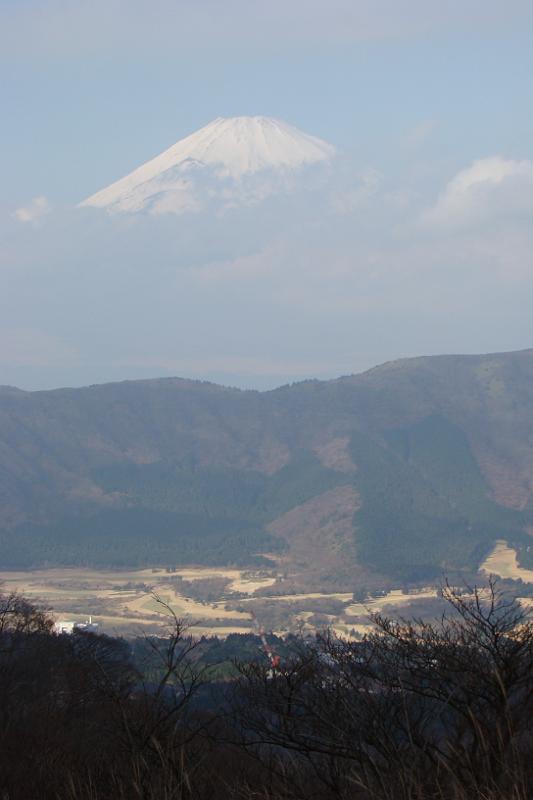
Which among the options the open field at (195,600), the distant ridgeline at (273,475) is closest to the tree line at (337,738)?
the open field at (195,600)

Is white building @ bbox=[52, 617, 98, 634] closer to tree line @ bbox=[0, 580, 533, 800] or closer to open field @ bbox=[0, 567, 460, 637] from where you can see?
open field @ bbox=[0, 567, 460, 637]

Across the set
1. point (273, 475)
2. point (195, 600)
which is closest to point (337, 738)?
point (195, 600)

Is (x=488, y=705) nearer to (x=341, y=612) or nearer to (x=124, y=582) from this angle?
(x=341, y=612)

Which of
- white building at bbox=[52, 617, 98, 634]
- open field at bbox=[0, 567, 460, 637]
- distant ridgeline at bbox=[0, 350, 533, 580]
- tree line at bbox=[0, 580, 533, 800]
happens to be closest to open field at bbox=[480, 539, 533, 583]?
distant ridgeline at bbox=[0, 350, 533, 580]

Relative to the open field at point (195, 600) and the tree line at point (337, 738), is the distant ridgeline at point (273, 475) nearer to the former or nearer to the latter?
the open field at point (195, 600)

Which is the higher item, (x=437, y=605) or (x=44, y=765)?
(x=44, y=765)

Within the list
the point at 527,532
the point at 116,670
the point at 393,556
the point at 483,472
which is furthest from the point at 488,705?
the point at 483,472

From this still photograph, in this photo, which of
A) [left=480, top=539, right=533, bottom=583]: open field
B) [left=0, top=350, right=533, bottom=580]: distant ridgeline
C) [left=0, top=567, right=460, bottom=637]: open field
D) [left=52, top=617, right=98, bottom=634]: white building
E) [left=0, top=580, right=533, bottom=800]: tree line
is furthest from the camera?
[left=0, top=350, right=533, bottom=580]: distant ridgeline

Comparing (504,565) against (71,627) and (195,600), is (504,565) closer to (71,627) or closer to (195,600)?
(195,600)
